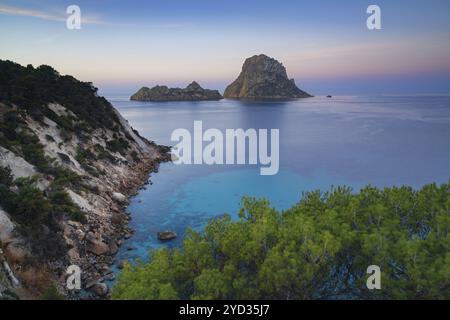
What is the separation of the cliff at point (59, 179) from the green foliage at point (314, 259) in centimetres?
634

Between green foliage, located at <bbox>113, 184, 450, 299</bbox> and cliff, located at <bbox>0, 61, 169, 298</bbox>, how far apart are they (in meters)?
6.34

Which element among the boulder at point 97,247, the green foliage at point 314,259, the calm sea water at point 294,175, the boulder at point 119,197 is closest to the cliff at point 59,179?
the boulder at point 97,247

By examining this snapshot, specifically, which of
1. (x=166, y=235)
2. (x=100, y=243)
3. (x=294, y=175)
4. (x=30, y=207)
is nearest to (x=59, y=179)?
(x=100, y=243)

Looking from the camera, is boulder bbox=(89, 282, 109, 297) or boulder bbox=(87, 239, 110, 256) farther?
boulder bbox=(87, 239, 110, 256)

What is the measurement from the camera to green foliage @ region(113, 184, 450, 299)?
11.2 metres

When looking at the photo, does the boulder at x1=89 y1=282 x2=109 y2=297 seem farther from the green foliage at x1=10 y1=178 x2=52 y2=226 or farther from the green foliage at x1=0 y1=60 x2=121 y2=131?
the green foliage at x1=0 y1=60 x2=121 y2=131

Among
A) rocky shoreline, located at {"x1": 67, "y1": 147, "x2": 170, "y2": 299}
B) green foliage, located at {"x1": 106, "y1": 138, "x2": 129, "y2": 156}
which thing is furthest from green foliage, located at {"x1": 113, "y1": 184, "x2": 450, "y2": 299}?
green foliage, located at {"x1": 106, "y1": 138, "x2": 129, "y2": 156}

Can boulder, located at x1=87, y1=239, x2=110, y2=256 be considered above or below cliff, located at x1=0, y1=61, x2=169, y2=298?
below

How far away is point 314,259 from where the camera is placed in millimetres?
11766

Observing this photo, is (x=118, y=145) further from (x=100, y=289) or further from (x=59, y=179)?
(x=100, y=289)

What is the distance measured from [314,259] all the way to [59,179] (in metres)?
21.3

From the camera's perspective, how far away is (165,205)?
109 feet

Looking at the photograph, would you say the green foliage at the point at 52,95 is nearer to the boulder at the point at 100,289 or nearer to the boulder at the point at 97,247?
the boulder at the point at 97,247
